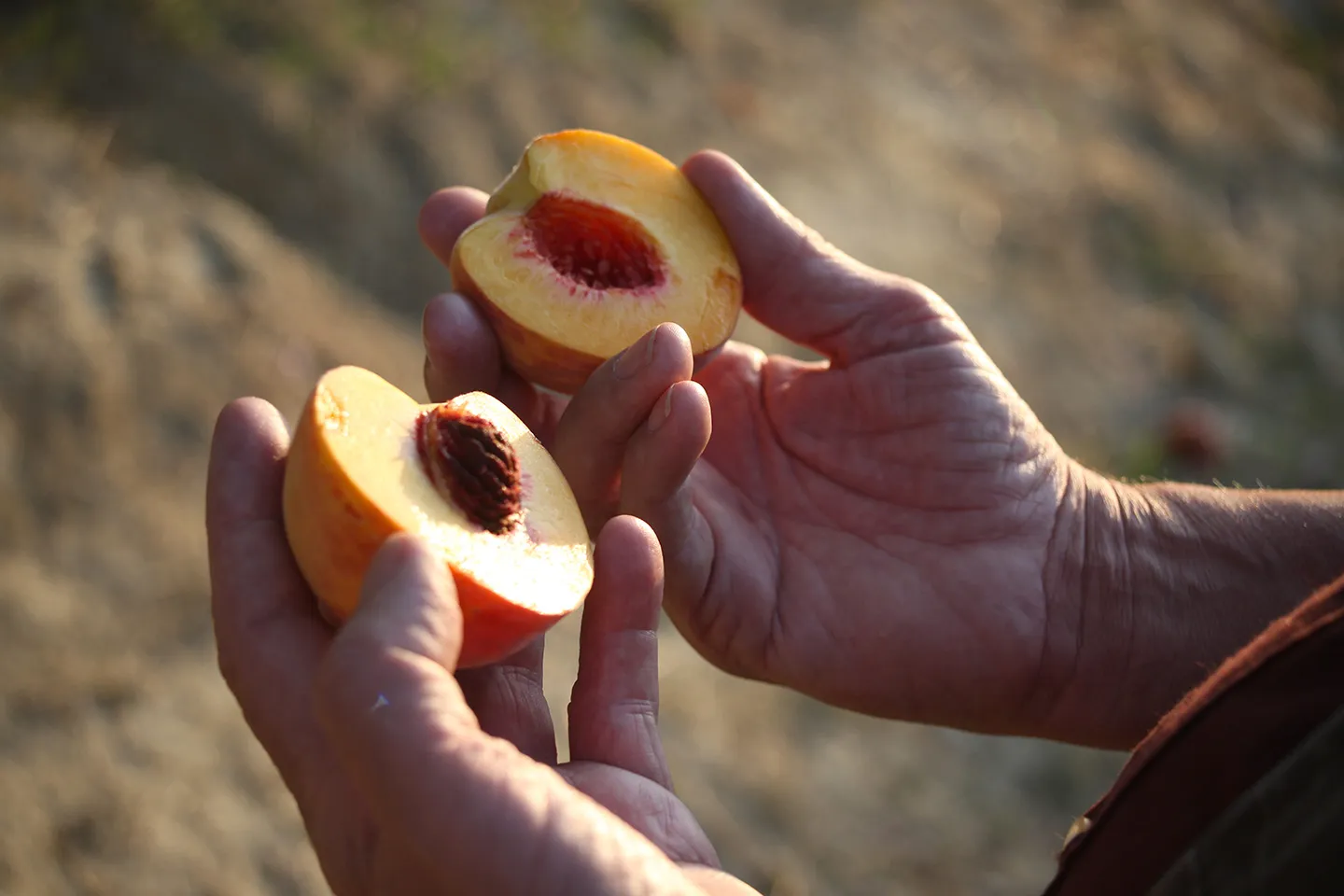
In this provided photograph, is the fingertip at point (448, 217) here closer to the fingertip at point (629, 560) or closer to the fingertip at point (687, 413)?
the fingertip at point (687, 413)

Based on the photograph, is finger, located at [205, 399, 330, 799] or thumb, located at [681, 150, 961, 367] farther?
thumb, located at [681, 150, 961, 367]

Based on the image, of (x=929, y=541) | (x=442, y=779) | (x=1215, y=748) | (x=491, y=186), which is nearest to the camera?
(x=442, y=779)

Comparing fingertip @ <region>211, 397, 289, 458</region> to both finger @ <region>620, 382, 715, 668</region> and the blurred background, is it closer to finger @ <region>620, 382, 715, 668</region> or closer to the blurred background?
finger @ <region>620, 382, 715, 668</region>

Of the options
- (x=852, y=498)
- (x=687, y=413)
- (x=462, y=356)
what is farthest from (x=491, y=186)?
(x=687, y=413)

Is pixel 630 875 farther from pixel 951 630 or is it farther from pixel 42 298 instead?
pixel 42 298

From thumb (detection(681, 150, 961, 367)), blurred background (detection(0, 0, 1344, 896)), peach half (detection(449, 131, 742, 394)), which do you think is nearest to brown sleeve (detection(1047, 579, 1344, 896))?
thumb (detection(681, 150, 961, 367))

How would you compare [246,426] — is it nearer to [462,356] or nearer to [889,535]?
[462,356]

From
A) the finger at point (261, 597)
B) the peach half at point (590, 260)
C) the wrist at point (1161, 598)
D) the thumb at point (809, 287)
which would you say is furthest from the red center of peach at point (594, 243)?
the wrist at point (1161, 598)
